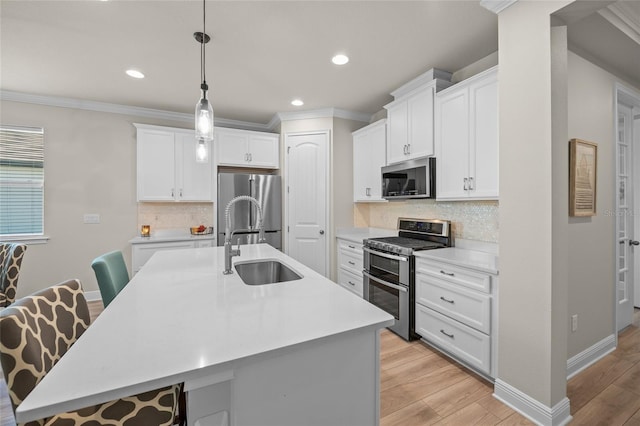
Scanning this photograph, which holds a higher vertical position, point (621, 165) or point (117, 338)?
point (621, 165)

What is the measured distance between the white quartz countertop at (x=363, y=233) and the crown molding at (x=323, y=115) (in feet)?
5.47

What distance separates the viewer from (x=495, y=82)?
2104mm

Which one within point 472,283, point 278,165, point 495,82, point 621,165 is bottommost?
point 472,283

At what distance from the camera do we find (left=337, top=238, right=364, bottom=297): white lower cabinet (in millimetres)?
3381

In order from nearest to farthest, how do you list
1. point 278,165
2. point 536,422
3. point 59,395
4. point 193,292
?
point 59,395
point 193,292
point 536,422
point 278,165

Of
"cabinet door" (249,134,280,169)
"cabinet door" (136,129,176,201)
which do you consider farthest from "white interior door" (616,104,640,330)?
"cabinet door" (136,129,176,201)

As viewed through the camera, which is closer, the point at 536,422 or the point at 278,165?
the point at 536,422

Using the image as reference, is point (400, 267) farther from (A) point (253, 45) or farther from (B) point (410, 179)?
(A) point (253, 45)

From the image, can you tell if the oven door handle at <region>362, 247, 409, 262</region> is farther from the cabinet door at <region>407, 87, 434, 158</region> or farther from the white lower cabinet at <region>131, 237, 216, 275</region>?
the white lower cabinet at <region>131, 237, 216, 275</region>

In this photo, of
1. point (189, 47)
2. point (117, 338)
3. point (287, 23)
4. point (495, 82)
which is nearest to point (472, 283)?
point (495, 82)

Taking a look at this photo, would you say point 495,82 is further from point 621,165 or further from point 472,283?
point 621,165

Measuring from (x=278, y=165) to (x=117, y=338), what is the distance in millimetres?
3535

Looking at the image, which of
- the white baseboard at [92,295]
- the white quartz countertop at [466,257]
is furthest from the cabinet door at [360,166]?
the white baseboard at [92,295]

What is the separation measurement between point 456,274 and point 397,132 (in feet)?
5.72
